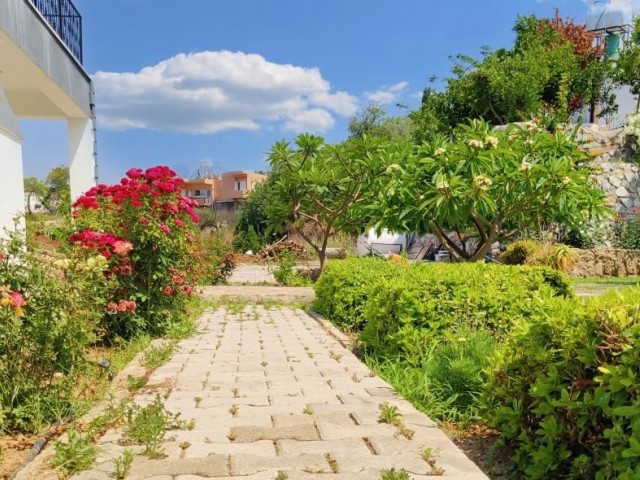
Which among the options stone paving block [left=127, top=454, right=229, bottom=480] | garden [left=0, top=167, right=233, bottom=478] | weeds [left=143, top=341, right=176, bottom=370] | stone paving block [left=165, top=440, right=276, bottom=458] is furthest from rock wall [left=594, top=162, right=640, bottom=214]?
stone paving block [left=127, top=454, right=229, bottom=480]

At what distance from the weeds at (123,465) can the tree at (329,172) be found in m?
6.74

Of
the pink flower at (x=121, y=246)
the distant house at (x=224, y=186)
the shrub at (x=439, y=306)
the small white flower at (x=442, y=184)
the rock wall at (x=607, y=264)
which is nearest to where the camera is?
the shrub at (x=439, y=306)

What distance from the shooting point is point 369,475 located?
235cm

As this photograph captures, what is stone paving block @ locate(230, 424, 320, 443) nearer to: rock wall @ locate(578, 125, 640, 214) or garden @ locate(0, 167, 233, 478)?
garden @ locate(0, 167, 233, 478)

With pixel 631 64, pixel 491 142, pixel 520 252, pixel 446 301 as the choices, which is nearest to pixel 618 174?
pixel 631 64

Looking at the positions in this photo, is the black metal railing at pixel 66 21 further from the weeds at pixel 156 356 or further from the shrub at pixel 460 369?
the shrub at pixel 460 369

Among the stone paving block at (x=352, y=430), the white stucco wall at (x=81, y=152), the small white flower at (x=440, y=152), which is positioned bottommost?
the stone paving block at (x=352, y=430)

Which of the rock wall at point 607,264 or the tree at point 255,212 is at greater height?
the tree at point 255,212

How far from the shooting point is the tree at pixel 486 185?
675cm

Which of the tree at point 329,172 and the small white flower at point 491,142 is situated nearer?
the small white flower at point 491,142

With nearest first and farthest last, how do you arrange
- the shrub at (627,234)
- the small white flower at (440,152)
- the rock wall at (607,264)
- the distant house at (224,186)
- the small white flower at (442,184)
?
the small white flower at (442,184), the small white flower at (440,152), the rock wall at (607,264), the shrub at (627,234), the distant house at (224,186)

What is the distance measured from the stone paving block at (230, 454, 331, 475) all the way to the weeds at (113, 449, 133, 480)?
0.43 metres

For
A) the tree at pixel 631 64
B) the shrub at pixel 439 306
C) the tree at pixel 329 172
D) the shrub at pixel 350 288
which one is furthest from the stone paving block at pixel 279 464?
the tree at pixel 631 64

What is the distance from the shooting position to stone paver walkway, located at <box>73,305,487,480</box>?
7.93ft
